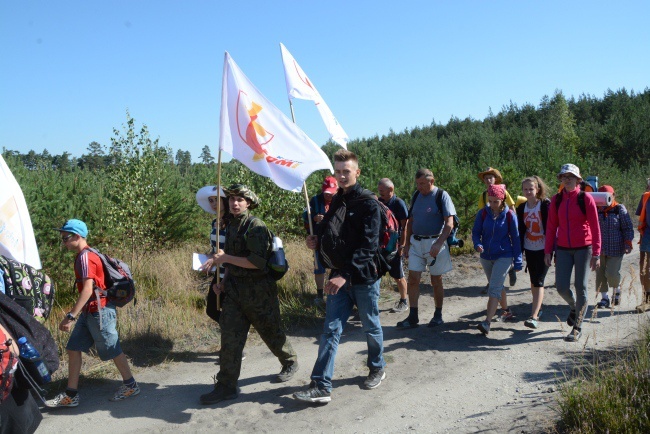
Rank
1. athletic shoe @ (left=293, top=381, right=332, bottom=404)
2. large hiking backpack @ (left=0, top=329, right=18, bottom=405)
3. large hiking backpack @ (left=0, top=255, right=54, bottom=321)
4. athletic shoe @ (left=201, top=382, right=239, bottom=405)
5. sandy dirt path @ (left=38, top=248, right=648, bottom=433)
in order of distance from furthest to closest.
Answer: athletic shoe @ (left=201, top=382, right=239, bottom=405), athletic shoe @ (left=293, top=381, right=332, bottom=404), sandy dirt path @ (left=38, top=248, right=648, bottom=433), large hiking backpack @ (left=0, top=255, right=54, bottom=321), large hiking backpack @ (left=0, top=329, right=18, bottom=405)

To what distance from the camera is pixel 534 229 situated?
7.01m

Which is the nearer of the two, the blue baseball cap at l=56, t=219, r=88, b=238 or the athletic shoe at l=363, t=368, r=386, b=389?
the blue baseball cap at l=56, t=219, r=88, b=238

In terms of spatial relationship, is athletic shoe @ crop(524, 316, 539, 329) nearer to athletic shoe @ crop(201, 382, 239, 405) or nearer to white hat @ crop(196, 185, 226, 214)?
athletic shoe @ crop(201, 382, 239, 405)

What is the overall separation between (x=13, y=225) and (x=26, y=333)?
3.31ft

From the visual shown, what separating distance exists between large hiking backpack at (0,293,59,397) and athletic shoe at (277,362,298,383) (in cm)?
248

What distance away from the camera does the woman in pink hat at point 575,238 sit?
611 cm

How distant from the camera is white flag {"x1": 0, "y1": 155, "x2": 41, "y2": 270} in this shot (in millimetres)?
3762

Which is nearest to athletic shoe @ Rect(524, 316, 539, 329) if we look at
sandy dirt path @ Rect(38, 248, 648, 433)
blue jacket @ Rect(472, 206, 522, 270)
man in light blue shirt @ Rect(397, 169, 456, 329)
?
sandy dirt path @ Rect(38, 248, 648, 433)

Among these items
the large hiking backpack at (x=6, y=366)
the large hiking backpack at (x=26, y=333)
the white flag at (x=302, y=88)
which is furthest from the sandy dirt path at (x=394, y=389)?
the white flag at (x=302, y=88)

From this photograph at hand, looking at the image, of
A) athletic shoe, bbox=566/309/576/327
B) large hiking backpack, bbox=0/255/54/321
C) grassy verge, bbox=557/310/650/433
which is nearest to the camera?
large hiking backpack, bbox=0/255/54/321

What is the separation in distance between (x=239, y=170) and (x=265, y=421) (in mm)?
8535

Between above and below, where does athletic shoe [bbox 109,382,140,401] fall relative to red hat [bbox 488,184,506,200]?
below

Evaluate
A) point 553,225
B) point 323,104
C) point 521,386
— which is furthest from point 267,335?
point 553,225

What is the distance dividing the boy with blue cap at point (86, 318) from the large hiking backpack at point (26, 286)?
3.26 feet
